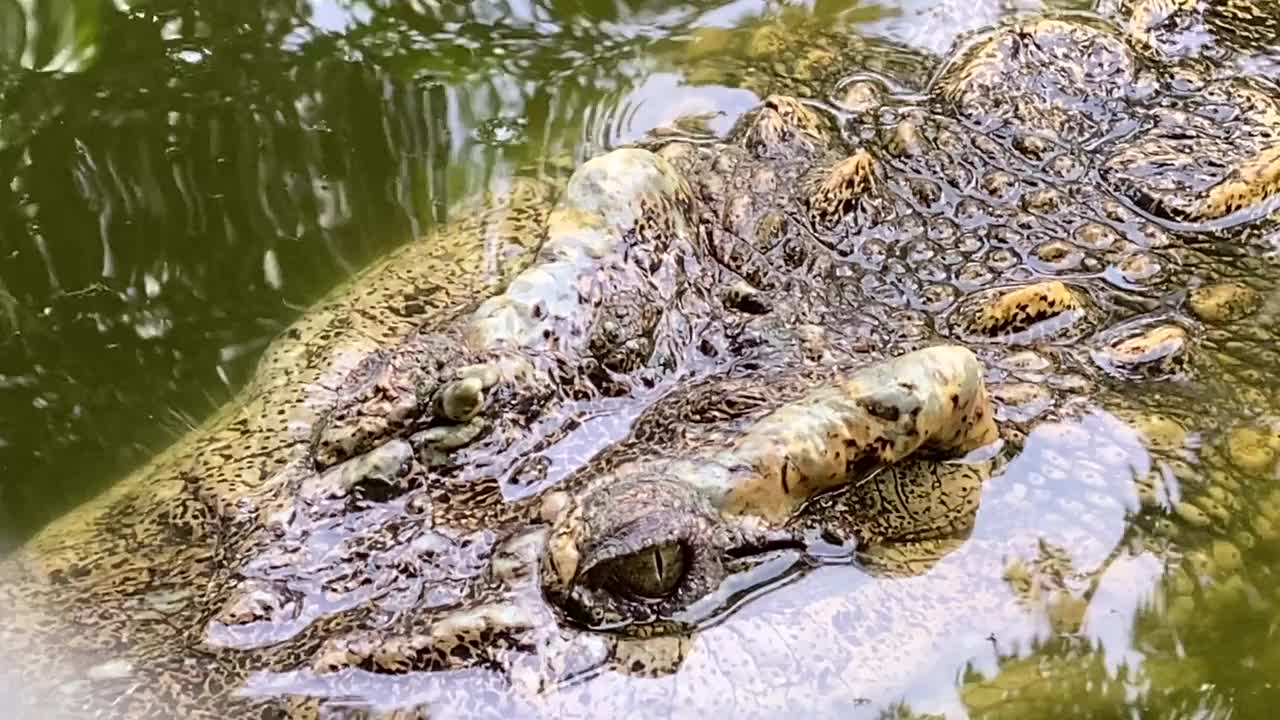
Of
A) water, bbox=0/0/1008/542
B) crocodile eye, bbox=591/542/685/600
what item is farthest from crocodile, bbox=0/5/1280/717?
water, bbox=0/0/1008/542

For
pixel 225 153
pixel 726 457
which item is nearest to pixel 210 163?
pixel 225 153

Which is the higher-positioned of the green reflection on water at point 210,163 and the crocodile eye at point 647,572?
the green reflection on water at point 210,163

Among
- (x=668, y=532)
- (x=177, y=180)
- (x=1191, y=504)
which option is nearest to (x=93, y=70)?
(x=177, y=180)

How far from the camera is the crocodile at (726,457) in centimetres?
247

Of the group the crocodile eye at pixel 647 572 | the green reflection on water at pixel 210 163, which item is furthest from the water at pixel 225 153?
the crocodile eye at pixel 647 572

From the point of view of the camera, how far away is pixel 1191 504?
2936 mm

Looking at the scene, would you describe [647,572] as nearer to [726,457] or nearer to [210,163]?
[726,457]

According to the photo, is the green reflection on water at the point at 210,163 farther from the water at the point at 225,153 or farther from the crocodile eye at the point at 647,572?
the crocodile eye at the point at 647,572

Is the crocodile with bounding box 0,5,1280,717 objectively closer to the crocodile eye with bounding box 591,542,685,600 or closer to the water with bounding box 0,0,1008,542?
the crocodile eye with bounding box 591,542,685,600

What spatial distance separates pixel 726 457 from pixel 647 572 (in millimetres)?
306

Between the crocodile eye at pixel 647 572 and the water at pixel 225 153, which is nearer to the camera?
the crocodile eye at pixel 647 572

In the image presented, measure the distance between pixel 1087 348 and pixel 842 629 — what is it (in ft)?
3.43

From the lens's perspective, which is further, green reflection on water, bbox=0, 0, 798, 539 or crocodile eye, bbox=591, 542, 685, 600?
green reflection on water, bbox=0, 0, 798, 539

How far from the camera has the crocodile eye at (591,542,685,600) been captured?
8.02ft
